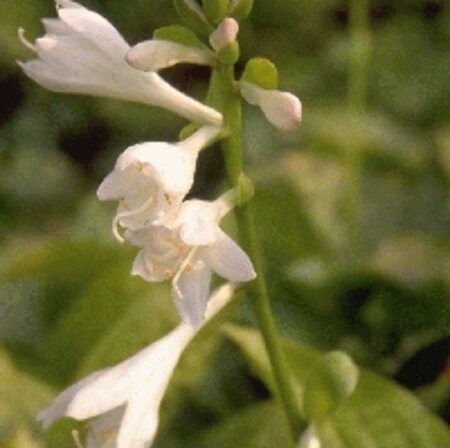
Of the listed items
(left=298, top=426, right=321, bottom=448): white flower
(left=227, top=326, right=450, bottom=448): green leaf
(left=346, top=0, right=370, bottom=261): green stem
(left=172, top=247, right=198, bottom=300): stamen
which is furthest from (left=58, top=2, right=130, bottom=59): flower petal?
(left=346, top=0, right=370, bottom=261): green stem

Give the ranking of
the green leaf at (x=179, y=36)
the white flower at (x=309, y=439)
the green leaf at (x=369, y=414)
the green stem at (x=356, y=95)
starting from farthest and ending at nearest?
1. the green stem at (x=356, y=95)
2. the green leaf at (x=369, y=414)
3. the white flower at (x=309, y=439)
4. the green leaf at (x=179, y=36)

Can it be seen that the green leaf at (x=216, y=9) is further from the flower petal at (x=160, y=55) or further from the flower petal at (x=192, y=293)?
the flower petal at (x=192, y=293)

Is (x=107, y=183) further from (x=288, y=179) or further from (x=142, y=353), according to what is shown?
(x=288, y=179)

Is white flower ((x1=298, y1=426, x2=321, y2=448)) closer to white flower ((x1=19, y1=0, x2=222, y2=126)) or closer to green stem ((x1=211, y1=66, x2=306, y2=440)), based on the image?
green stem ((x1=211, y1=66, x2=306, y2=440))

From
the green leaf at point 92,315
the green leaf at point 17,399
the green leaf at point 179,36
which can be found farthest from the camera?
the green leaf at point 92,315

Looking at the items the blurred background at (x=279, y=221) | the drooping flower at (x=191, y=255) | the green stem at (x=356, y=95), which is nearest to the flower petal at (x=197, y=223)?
the drooping flower at (x=191, y=255)

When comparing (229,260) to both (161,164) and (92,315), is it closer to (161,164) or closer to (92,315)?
(161,164)

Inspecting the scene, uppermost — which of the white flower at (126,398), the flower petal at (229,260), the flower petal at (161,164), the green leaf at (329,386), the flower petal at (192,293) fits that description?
the flower petal at (161,164)
